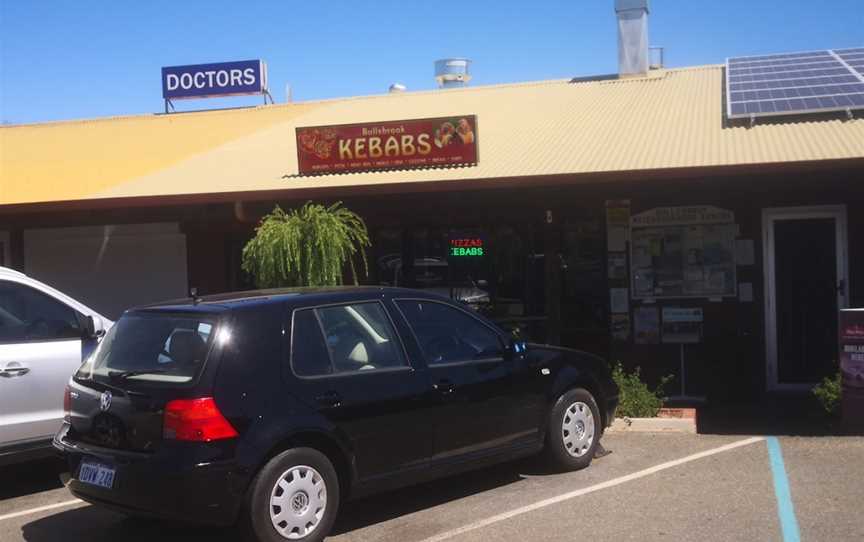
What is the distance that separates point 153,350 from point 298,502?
135cm

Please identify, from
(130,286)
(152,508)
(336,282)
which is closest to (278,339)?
(152,508)

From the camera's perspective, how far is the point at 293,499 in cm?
574

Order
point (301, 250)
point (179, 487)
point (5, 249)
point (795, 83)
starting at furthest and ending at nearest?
point (5, 249) < point (795, 83) < point (301, 250) < point (179, 487)

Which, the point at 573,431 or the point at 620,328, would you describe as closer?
the point at 573,431

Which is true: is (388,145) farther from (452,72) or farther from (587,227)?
(452,72)

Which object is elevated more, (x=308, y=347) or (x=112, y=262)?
(x=112, y=262)

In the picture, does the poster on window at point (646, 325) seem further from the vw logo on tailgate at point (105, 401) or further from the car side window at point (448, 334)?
the vw logo on tailgate at point (105, 401)

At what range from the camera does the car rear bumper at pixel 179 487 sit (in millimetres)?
5402

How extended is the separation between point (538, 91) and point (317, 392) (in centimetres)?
1158

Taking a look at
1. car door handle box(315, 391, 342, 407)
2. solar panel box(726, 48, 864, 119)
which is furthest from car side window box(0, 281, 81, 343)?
solar panel box(726, 48, 864, 119)

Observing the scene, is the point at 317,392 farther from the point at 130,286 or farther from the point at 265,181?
the point at 130,286

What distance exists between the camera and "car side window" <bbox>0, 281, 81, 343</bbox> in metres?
7.74

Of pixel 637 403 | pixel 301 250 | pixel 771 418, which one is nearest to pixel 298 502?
pixel 637 403

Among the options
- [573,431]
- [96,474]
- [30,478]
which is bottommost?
[30,478]
